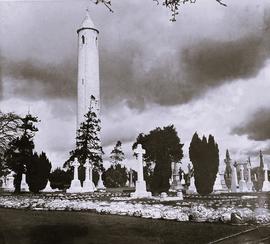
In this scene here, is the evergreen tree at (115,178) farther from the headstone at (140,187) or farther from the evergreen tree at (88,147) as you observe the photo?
the headstone at (140,187)

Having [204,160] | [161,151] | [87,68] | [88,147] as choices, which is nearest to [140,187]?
[204,160]

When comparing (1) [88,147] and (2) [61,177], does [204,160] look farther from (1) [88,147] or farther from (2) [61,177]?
A: (2) [61,177]

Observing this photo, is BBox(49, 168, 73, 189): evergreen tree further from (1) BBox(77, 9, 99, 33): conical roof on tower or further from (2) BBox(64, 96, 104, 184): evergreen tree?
(1) BBox(77, 9, 99, 33): conical roof on tower

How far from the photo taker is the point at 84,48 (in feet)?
148

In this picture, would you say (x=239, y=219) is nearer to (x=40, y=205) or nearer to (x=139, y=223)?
(x=139, y=223)

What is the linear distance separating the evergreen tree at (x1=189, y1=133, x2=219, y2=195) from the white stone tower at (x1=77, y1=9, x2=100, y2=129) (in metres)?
24.2

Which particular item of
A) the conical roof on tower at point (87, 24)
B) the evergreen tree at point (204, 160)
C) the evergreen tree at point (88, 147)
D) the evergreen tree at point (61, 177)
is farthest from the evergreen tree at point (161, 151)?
the conical roof on tower at point (87, 24)

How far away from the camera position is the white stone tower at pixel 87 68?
142 ft

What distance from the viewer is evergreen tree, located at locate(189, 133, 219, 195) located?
65.5 feet

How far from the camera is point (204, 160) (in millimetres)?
20000

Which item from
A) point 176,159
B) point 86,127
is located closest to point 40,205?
point 86,127

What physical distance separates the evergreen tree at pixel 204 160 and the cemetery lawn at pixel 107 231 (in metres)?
12.2

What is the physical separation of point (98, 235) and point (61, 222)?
1789 mm

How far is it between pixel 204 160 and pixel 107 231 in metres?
14.0
